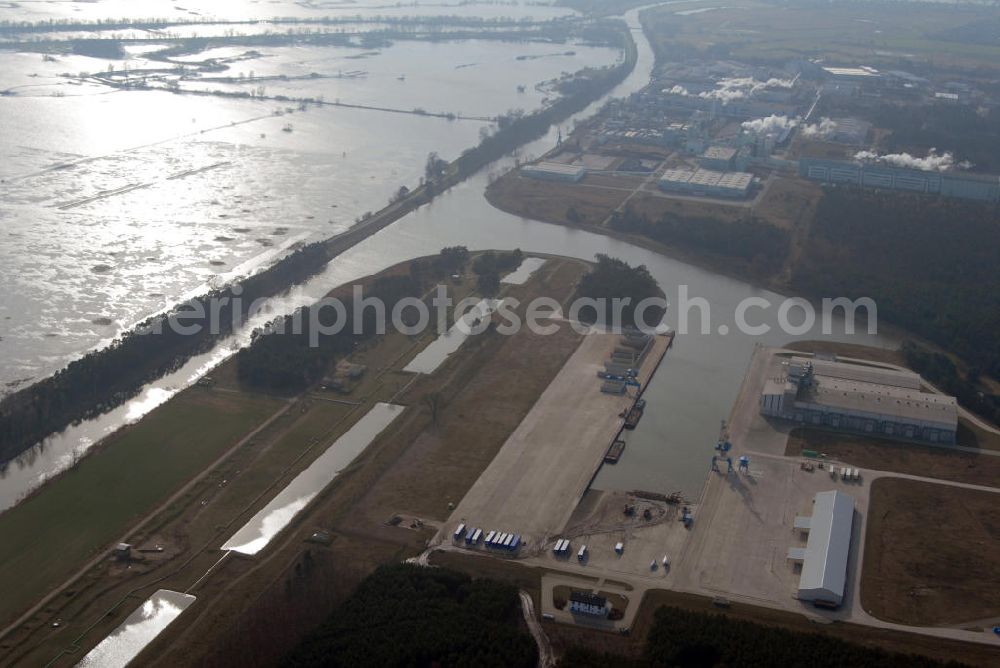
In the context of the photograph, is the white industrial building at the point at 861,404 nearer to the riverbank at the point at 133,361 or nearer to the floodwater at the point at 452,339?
the floodwater at the point at 452,339

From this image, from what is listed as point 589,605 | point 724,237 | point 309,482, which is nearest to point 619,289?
point 724,237

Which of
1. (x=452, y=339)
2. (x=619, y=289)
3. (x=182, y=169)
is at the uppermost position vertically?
(x=182, y=169)

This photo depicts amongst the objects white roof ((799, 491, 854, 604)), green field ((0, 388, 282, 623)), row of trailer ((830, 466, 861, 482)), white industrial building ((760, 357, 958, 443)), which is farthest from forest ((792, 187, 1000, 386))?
green field ((0, 388, 282, 623))

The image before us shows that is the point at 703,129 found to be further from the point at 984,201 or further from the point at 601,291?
the point at 601,291

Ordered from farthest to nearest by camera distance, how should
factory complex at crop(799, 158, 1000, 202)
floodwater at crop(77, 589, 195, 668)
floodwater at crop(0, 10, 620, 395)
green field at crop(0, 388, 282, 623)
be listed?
factory complex at crop(799, 158, 1000, 202) → floodwater at crop(0, 10, 620, 395) → green field at crop(0, 388, 282, 623) → floodwater at crop(77, 589, 195, 668)

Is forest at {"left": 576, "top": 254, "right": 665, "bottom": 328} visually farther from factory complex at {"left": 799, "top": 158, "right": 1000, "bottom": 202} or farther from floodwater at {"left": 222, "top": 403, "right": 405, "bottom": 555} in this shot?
factory complex at {"left": 799, "top": 158, "right": 1000, "bottom": 202}

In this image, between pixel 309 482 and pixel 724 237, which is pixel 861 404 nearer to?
pixel 309 482

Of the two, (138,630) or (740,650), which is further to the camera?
(138,630)
